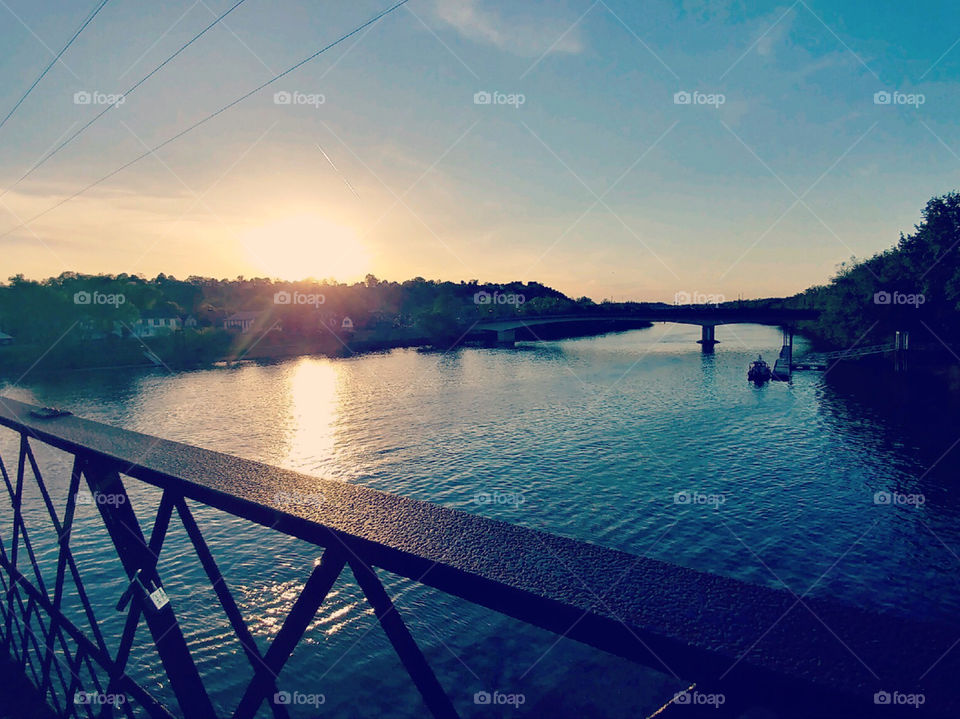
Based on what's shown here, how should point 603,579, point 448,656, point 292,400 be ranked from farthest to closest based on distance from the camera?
point 292,400 → point 448,656 → point 603,579

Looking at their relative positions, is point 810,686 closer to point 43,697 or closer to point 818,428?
point 43,697

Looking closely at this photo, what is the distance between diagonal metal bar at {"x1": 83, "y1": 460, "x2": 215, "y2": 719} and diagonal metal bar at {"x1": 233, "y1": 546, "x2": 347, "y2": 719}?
1.63 ft

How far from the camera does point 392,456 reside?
38.1 meters

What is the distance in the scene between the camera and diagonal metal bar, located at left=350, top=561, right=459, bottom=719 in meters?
2.34

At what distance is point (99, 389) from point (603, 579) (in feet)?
259

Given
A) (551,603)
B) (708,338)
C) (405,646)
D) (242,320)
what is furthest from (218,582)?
(242,320)

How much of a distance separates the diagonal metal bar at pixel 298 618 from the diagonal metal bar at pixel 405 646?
3.9 inches

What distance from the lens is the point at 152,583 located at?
3.87 meters

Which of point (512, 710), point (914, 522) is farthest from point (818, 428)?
point (512, 710)

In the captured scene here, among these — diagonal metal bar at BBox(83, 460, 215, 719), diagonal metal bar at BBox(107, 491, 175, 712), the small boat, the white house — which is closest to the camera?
diagonal metal bar at BBox(83, 460, 215, 719)

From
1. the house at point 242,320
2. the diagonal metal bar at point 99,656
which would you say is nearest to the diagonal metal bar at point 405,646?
the diagonal metal bar at point 99,656

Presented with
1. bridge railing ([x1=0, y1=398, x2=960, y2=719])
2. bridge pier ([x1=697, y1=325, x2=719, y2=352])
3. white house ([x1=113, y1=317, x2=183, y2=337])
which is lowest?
bridge railing ([x1=0, y1=398, x2=960, y2=719])

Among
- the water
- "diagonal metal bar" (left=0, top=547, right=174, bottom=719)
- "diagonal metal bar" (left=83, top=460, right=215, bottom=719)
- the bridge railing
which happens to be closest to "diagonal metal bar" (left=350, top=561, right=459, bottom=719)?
the bridge railing

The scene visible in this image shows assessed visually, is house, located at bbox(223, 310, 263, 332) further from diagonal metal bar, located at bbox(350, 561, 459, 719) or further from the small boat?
diagonal metal bar, located at bbox(350, 561, 459, 719)
